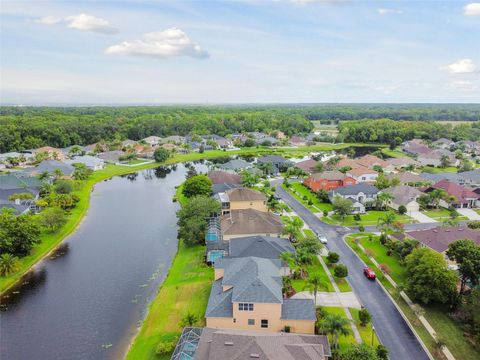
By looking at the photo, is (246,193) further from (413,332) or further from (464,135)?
(464,135)

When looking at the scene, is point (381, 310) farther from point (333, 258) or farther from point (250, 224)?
point (250, 224)

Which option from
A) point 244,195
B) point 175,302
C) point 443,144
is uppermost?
point 443,144

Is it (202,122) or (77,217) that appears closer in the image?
(77,217)

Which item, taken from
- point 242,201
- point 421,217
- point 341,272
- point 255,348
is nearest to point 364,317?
point 341,272

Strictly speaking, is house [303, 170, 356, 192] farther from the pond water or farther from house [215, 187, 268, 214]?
the pond water

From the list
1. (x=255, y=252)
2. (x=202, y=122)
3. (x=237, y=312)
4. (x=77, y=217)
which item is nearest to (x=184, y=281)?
(x=255, y=252)

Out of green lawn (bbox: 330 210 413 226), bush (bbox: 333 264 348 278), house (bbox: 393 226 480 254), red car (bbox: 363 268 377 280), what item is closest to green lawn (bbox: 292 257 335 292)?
bush (bbox: 333 264 348 278)
